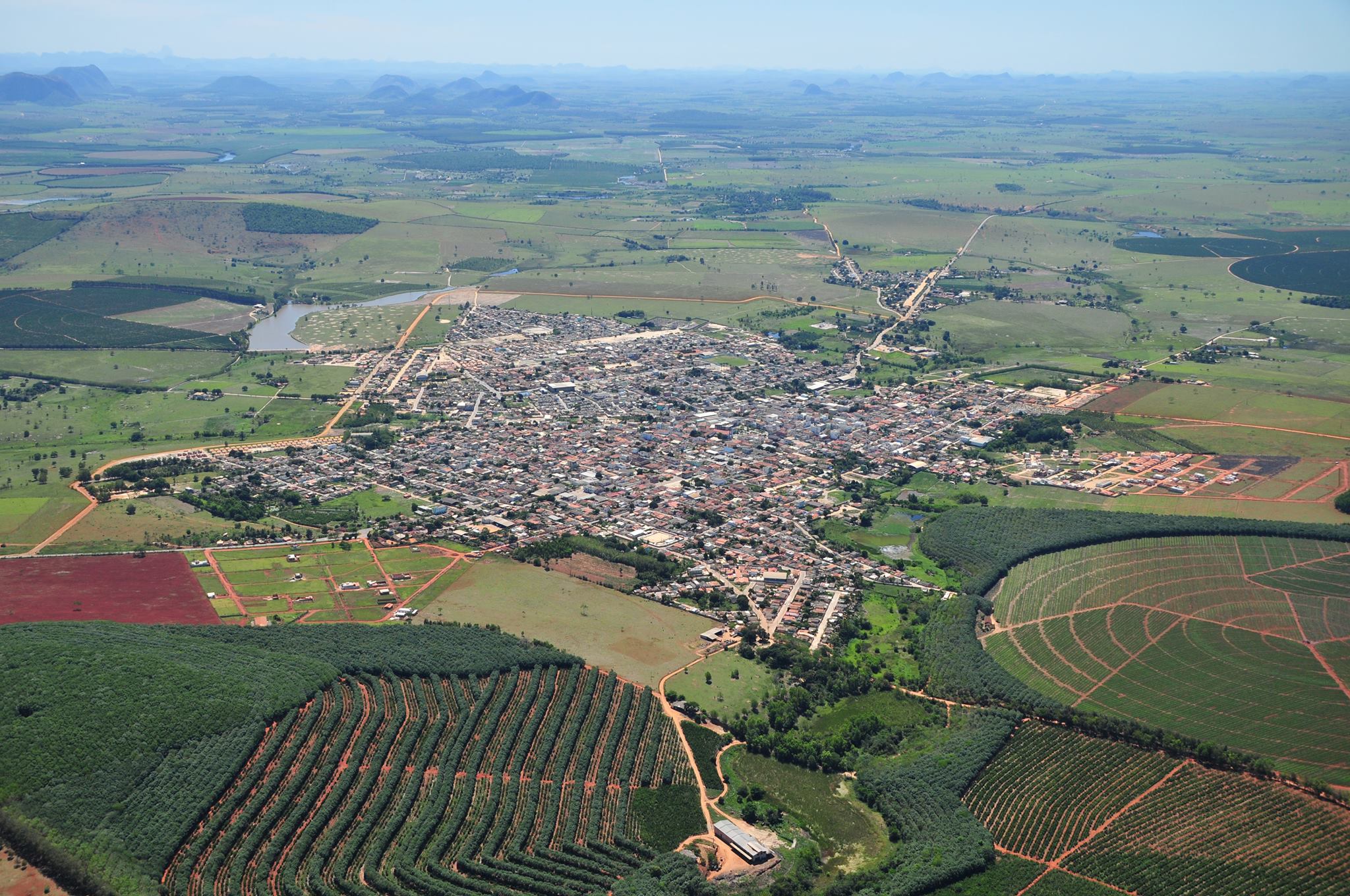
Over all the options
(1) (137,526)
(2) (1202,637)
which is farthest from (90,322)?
(2) (1202,637)

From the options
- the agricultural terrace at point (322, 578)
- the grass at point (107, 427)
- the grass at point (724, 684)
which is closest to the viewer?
the grass at point (724, 684)

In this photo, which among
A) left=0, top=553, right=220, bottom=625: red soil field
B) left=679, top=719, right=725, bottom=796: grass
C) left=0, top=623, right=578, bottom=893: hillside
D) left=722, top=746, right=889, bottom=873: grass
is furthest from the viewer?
left=0, top=553, right=220, bottom=625: red soil field

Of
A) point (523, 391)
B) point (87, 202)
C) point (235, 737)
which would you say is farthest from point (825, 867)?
point (87, 202)

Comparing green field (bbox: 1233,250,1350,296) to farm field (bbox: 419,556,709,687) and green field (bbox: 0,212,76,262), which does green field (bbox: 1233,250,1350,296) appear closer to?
farm field (bbox: 419,556,709,687)

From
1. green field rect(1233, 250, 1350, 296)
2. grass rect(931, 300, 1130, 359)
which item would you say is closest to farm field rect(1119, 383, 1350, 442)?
grass rect(931, 300, 1130, 359)

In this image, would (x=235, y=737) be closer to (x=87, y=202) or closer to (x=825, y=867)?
(x=825, y=867)

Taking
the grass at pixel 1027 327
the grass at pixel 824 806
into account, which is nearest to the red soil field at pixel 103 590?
the grass at pixel 824 806

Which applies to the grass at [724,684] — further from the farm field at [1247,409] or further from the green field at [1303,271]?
the green field at [1303,271]
